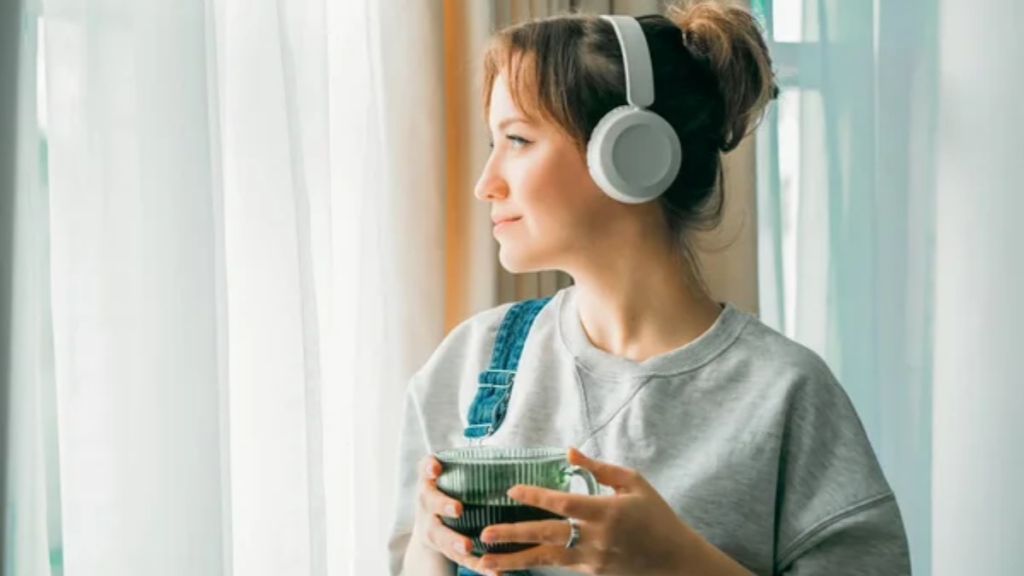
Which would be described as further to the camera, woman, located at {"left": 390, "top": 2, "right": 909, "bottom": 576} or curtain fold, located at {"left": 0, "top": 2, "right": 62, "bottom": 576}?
curtain fold, located at {"left": 0, "top": 2, "right": 62, "bottom": 576}

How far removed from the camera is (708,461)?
3.87 feet

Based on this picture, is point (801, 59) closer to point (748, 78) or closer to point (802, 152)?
point (802, 152)

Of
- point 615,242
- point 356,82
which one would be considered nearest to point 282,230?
point 356,82

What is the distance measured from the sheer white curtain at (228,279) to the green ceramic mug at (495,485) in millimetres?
449

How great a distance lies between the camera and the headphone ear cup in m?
1.15

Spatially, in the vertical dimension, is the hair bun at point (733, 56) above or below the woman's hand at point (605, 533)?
above

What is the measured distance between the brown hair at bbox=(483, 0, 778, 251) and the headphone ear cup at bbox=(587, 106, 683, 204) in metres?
0.04

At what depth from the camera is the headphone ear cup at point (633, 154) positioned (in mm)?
1150

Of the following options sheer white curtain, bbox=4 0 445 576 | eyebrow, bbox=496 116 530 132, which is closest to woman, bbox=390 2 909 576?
eyebrow, bbox=496 116 530 132

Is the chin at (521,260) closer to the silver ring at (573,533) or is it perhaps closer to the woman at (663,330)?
the woman at (663,330)

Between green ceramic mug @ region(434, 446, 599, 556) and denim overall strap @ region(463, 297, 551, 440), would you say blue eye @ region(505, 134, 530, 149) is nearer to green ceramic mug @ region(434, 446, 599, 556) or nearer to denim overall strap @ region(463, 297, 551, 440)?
denim overall strap @ region(463, 297, 551, 440)

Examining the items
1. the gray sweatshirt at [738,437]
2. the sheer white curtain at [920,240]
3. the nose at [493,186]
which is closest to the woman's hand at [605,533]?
the gray sweatshirt at [738,437]

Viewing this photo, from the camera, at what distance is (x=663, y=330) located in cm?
126

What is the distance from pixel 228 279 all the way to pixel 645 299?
519 mm
